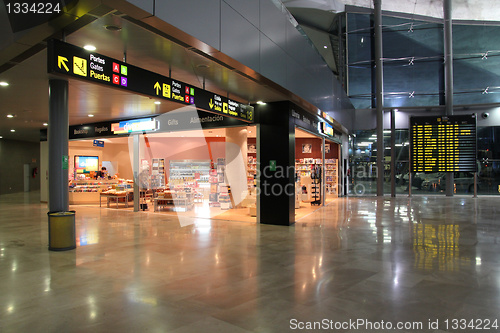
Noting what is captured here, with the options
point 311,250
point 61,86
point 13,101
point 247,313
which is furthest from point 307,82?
point 13,101

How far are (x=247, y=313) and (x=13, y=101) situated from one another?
9.13 meters

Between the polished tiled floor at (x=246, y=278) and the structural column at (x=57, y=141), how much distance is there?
1.02 m

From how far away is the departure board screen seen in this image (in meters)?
15.4

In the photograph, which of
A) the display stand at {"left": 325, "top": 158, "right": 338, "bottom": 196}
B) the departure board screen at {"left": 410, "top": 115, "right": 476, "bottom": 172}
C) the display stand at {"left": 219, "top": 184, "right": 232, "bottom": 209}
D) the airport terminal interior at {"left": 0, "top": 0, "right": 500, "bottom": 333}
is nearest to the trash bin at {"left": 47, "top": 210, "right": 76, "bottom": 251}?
the airport terminal interior at {"left": 0, "top": 0, "right": 500, "bottom": 333}

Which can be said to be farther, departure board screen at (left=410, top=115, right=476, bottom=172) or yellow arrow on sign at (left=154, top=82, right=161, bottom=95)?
departure board screen at (left=410, top=115, right=476, bottom=172)

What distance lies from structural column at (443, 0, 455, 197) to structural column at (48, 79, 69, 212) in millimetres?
16495

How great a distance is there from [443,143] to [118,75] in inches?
601

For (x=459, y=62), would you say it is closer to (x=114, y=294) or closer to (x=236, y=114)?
(x=236, y=114)

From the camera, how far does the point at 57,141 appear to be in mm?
6168

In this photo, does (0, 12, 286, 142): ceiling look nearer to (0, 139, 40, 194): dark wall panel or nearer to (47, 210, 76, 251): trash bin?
(47, 210, 76, 251): trash bin

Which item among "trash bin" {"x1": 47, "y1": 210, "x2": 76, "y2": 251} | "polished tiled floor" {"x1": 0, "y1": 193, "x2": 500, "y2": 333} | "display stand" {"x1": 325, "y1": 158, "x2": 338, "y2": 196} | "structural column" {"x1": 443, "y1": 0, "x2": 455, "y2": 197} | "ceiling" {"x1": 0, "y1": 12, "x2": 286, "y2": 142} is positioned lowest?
"polished tiled floor" {"x1": 0, "y1": 193, "x2": 500, "y2": 333}

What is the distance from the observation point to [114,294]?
3.92 m

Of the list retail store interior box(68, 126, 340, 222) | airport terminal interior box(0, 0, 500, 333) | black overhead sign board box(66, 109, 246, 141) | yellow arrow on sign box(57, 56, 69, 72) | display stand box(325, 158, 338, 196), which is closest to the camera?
airport terminal interior box(0, 0, 500, 333)

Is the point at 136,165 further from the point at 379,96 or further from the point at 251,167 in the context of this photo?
the point at 379,96
